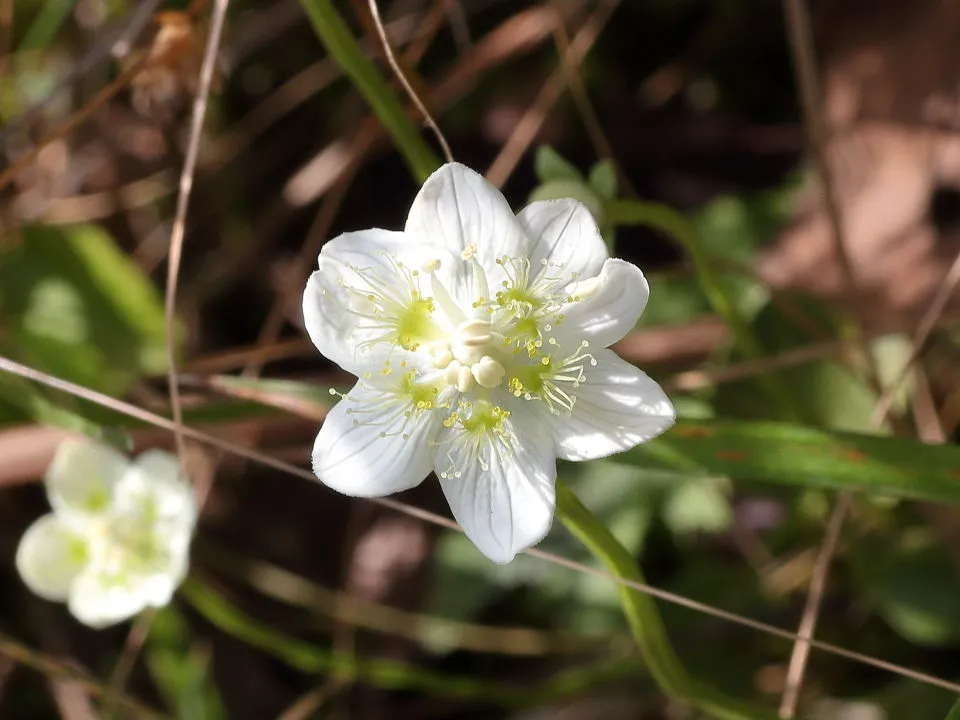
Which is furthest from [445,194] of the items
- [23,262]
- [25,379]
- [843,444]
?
[23,262]

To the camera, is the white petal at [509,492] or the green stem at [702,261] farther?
the green stem at [702,261]

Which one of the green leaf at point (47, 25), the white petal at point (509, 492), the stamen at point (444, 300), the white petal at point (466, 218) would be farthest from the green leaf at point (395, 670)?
the green leaf at point (47, 25)

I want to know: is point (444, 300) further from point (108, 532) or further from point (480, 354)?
point (108, 532)

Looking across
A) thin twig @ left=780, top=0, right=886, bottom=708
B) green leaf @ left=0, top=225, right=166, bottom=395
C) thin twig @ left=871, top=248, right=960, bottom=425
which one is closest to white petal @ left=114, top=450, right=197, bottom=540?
green leaf @ left=0, top=225, right=166, bottom=395

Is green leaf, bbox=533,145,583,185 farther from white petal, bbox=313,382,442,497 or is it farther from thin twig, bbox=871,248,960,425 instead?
thin twig, bbox=871,248,960,425

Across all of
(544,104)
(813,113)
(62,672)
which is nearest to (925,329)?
(813,113)

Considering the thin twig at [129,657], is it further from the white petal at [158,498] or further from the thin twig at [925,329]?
the thin twig at [925,329]

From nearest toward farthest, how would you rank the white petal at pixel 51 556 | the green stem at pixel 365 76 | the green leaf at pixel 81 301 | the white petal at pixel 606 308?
the white petal at pixel 606 308 < the green stem at pixel 365 76 < the white petal at pixel 51 556 < the green leaf at pixel 81 301
